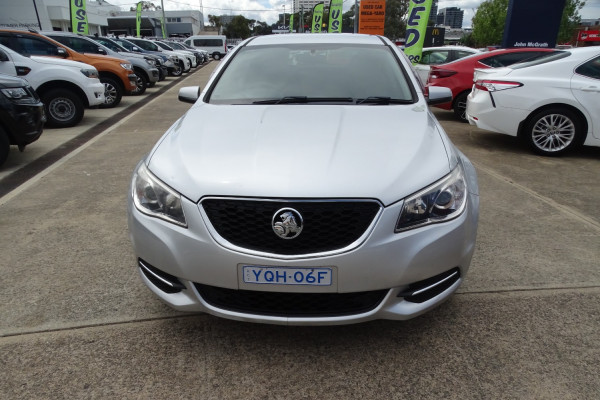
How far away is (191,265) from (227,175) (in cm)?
43

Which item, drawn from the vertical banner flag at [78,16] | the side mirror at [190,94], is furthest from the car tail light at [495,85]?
the vertical banner flag at [78,16]

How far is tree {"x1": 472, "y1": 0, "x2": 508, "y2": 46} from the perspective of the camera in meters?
48.9

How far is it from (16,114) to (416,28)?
406 inches

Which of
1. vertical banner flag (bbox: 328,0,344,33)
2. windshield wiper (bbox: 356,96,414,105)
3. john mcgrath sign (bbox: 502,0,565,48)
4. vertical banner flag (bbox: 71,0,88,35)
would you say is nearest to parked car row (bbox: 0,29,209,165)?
windshield wiper (bbox: 356,96,414,105)

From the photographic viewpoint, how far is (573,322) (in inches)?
96.8

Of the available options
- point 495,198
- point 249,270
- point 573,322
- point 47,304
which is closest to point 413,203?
point 249,270

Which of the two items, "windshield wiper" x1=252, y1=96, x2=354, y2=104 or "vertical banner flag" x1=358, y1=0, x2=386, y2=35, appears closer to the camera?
"windshield wiper" x1=252, y1=96, x2=354, y2=104

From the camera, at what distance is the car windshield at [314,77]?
311 centimetres

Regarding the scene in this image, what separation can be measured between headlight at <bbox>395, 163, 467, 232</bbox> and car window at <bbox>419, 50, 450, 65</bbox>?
9.16 m

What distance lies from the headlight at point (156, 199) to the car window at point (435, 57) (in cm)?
960

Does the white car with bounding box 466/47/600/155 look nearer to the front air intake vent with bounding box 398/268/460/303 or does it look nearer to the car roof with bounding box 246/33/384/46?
the car roof with bounding box 246/33/384/46

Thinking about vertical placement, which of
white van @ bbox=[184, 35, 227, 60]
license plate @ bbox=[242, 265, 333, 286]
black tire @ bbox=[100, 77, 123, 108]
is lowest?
white van @ bbox=[184, 35, 227, 60]

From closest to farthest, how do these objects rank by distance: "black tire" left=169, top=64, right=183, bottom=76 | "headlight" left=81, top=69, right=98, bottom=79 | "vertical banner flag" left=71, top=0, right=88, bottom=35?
1. "headlight" left=81, top=69, right=98, bottom=79
2. "vertical banner flag" left=71, top=0, right=88, bottom=35
3. "black tire" left=169, top=64, right=183, bottom=76

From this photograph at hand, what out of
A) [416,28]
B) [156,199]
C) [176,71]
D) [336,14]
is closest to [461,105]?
[416,28]
